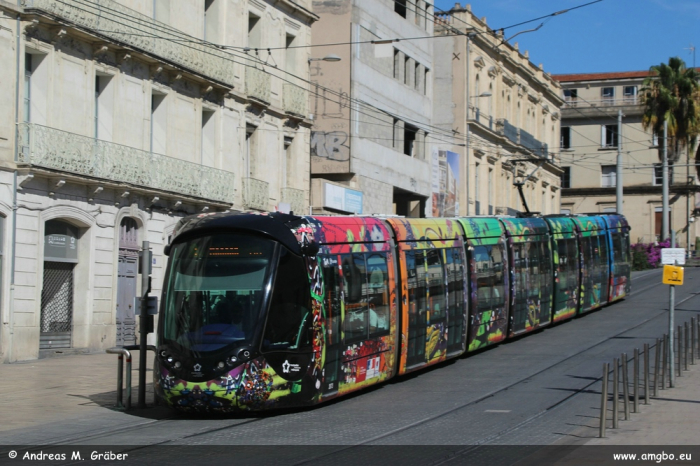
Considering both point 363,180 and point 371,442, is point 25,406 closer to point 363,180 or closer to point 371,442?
point 371,442

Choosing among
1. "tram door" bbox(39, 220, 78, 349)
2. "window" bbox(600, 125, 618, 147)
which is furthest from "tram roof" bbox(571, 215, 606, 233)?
"window" bbox(600, 125, 618, 147)

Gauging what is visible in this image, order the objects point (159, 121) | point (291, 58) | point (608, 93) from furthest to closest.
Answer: point (608, 93) → point (291, 58) → point (159, 121)

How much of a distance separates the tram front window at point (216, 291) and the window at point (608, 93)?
250 feet

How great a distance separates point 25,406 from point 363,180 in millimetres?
27624

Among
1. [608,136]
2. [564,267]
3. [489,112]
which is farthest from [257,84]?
[608,136]

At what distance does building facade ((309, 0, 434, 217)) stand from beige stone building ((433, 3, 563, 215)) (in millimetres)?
5058

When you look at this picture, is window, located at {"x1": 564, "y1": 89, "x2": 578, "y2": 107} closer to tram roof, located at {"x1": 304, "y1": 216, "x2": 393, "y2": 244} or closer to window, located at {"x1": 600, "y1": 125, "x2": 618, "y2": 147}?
window, located at {"x1": 600, "y1": 125, "x2": 618, "y2": 147}

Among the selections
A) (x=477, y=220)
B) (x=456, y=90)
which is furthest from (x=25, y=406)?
(x=456, y=90)

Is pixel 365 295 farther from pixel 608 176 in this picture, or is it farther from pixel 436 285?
pixel 608 176

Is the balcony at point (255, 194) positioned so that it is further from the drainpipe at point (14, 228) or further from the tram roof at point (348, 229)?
the tram roof at point (348, 229)

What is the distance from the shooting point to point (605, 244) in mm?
34594

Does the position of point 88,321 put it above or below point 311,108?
below

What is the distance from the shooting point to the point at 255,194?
35031 mm

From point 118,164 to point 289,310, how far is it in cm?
1366
